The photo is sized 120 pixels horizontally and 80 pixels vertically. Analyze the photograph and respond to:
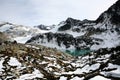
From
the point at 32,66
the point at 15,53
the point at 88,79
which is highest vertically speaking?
the point at 15,53

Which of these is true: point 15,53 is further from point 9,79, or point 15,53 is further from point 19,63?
point 9,79

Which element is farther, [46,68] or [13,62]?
[13,62]

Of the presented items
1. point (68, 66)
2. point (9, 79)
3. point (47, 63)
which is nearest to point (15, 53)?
point (47, 63)

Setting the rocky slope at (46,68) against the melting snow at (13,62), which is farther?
the melting snow at (13,62)

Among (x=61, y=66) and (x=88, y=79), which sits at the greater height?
(x=61, y=66)

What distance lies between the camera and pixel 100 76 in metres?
42.1

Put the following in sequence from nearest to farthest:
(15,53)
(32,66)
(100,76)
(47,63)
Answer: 1. (100,76)
2. (32,66)
3. (47,63)
4. (15,53)

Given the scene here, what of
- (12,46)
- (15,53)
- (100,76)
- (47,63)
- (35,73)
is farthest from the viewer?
(12,46)

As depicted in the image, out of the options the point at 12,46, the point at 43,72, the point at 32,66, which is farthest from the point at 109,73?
the point at 12,46

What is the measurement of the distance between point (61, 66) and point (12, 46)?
24529 mm

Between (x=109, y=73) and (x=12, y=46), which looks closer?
(x=109, y=73)

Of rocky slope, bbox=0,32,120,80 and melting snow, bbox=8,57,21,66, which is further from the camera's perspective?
melting snow, bbox=8,57,21,66

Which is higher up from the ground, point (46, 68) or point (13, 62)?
point (13, 62)

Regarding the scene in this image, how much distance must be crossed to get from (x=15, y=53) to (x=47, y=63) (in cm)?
1244
